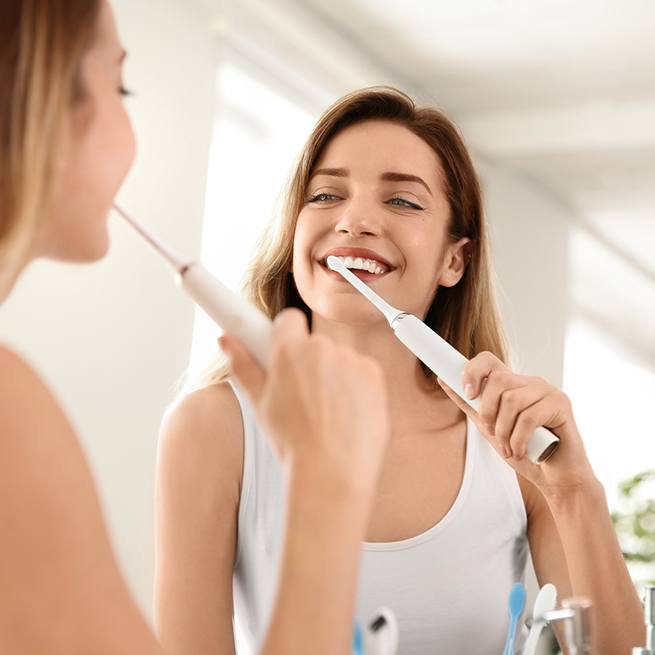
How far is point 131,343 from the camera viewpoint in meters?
2.09

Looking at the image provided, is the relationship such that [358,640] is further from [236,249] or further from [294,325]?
[236,249]

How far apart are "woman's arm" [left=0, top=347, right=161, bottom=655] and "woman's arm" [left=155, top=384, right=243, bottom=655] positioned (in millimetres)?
446

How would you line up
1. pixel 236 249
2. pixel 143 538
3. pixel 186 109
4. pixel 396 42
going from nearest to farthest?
pixel 143 538, pixel 186 109, pixel 236 249, pixel 396 42

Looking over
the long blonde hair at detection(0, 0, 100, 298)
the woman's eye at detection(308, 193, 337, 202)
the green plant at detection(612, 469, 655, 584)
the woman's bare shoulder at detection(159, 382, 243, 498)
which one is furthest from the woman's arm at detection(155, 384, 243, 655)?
the green plant at detection(612, 469, 655, 584)

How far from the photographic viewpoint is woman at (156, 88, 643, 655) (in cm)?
92

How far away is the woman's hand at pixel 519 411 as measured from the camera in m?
0.86

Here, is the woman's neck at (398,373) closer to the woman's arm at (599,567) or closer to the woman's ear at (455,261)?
the woman's ear at (455,261)

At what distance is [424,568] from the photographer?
95 centimetres

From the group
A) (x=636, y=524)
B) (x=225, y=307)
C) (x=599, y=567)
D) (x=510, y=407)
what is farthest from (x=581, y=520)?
(x=636, y=524)

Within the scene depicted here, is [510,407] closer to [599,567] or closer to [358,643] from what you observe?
[599,567]

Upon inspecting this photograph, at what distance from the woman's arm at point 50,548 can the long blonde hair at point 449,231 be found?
64 cm

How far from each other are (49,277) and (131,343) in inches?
9.2

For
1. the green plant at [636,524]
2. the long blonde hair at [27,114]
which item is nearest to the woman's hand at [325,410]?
the long blonde hair at [27,114]

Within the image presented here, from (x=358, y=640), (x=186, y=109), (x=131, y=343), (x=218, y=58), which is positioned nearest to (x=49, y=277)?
(x=131, y=343)
